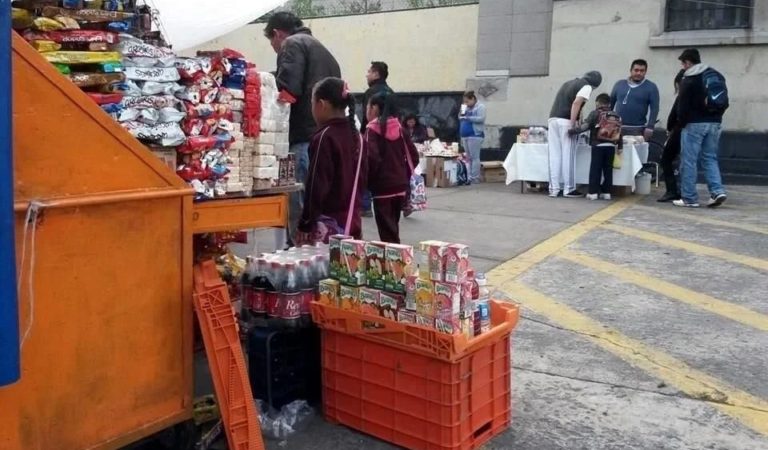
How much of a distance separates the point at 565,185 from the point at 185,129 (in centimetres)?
870

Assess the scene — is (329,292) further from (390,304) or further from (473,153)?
(473,153)

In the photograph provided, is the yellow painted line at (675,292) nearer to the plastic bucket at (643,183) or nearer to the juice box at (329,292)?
the juice box at (329,292)

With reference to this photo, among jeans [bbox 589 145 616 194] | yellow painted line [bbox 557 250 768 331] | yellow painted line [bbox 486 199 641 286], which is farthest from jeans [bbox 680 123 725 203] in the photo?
yellow painted line [bbox 557 250 768 331]

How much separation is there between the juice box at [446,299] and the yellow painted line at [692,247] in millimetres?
4491

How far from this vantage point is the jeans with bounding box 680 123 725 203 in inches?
376

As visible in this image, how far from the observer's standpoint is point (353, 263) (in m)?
3.29

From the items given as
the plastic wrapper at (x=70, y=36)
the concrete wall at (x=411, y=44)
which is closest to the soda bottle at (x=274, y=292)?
the plastic wrapper at (x=70, y=36)

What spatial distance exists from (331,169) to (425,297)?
129cm

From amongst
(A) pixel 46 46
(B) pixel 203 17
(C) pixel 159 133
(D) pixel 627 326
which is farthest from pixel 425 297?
(B) pixel 203 17

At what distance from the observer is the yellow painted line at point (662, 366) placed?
3615mm

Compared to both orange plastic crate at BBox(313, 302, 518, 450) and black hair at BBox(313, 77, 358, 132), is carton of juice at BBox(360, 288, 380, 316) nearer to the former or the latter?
orange plastic crate at BBox(313, 302, 518, 450)

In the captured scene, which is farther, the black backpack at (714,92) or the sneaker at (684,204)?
the sneaker at (684,204)

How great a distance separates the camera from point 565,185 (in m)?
11.0

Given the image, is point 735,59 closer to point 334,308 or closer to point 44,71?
point 334,308
